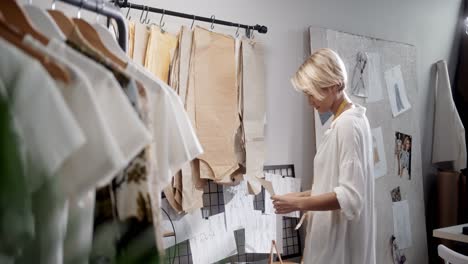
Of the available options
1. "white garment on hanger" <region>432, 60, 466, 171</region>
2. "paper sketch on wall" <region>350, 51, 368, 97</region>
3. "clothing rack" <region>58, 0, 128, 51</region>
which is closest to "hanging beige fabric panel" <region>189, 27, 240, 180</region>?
"clothing rack" <region>58, 0, 128, 51</region>

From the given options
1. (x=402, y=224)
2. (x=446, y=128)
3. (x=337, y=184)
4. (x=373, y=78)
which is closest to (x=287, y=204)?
(x=337, y=184)

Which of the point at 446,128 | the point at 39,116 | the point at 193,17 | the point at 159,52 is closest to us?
the point at 39,116

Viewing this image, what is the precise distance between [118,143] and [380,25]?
2.32 meters

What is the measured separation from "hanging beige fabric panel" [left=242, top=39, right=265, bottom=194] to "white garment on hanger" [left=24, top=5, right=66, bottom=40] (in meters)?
1.13

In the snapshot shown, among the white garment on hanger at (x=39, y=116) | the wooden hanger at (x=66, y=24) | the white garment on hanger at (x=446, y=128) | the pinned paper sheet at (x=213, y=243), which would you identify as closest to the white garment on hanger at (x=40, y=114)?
the white garment on hanger at (x=39, y=116)

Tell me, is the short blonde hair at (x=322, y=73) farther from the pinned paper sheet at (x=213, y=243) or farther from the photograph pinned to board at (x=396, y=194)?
the photograph pinned to board at (x=396, y=194)

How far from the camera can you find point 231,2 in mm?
1738

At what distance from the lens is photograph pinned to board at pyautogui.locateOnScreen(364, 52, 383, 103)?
221cm

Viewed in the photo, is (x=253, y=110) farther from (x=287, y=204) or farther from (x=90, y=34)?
(x=90, y=34)

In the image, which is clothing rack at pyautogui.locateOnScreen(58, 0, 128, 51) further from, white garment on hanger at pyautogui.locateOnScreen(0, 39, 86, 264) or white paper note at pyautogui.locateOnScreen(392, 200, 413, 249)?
white paper note at pyautogui.locateOnScreen(392, 200, 413, 249)

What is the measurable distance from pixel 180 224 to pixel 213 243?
20cm

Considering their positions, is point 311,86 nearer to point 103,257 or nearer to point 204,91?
point 204,91

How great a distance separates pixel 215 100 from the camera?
1.57m

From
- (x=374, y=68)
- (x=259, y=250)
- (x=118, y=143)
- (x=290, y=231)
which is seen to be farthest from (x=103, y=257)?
(x=374, y=68)
